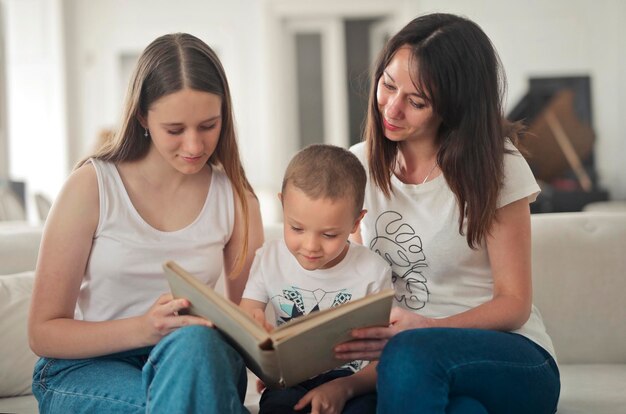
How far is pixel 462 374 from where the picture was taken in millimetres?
1453

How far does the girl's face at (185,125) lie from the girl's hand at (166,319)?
310mm

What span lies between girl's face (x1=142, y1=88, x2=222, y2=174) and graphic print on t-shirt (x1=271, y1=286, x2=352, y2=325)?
0.32 m

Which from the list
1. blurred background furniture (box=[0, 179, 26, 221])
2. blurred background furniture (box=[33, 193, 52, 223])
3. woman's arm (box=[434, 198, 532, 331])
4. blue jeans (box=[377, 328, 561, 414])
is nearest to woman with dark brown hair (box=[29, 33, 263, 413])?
blue jeans (box=[377, 328, 561, 414])

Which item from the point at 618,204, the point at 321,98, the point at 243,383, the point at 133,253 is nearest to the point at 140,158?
the point at 133,253

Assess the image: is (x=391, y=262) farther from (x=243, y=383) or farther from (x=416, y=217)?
(x=243, y=383)

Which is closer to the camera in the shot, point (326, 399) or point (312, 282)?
point (326, 399)

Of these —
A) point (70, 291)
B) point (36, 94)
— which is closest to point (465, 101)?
point (70, 291)

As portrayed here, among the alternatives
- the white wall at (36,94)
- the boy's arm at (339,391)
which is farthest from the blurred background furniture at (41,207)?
the boy's arm at (339,391)

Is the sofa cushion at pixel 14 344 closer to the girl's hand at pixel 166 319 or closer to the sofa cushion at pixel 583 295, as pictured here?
the girl's hand at pixel 166 319

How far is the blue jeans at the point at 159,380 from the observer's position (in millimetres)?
1357

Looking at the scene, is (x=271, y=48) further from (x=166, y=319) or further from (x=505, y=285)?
(x=166, y=319)

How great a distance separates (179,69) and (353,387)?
2.32 ft

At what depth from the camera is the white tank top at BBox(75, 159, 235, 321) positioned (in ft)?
5.55

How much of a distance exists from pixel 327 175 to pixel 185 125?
0.97 ft
